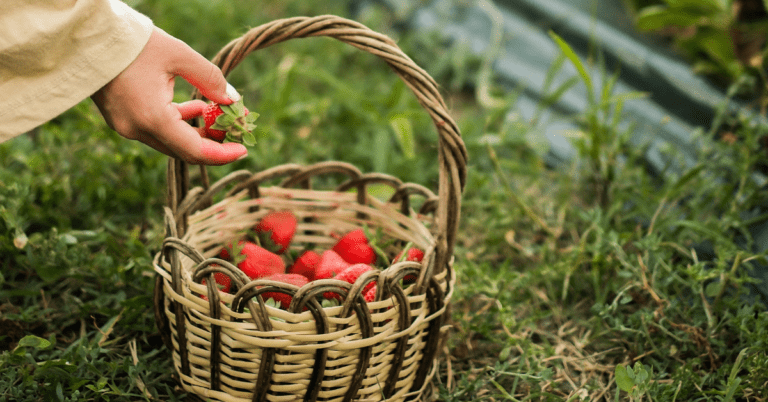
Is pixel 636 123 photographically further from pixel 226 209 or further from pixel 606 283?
pixel 226 209

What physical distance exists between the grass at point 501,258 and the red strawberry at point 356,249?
277mm

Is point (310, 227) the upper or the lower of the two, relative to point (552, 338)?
upper

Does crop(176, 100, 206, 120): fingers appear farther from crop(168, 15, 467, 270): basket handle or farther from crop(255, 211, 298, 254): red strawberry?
crop(255, 211, 298, 254): red strawberry

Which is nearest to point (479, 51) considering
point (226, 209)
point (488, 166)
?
point (488, 166)

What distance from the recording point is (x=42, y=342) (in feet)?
3.18

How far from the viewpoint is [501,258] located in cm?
163

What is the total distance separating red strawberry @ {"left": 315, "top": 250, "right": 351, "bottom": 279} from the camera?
1081mm

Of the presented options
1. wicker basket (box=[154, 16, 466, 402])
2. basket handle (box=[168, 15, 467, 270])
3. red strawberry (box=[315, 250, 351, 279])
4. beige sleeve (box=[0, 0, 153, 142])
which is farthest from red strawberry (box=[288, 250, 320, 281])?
beige sleeve (box=[0, 0, 153, 142])

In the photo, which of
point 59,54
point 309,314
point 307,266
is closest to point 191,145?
point 59,54

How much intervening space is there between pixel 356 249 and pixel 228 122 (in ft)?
1.40

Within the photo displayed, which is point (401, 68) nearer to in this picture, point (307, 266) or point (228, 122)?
point (228, 122)

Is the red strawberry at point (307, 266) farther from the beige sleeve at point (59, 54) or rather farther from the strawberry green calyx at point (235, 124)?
the beige sleeve at point (59, 54)

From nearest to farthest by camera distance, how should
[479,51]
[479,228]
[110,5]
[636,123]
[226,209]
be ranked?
[110,5], [226,209], [479,228], [636,123], [479,51]

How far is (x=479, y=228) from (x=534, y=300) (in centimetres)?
34
